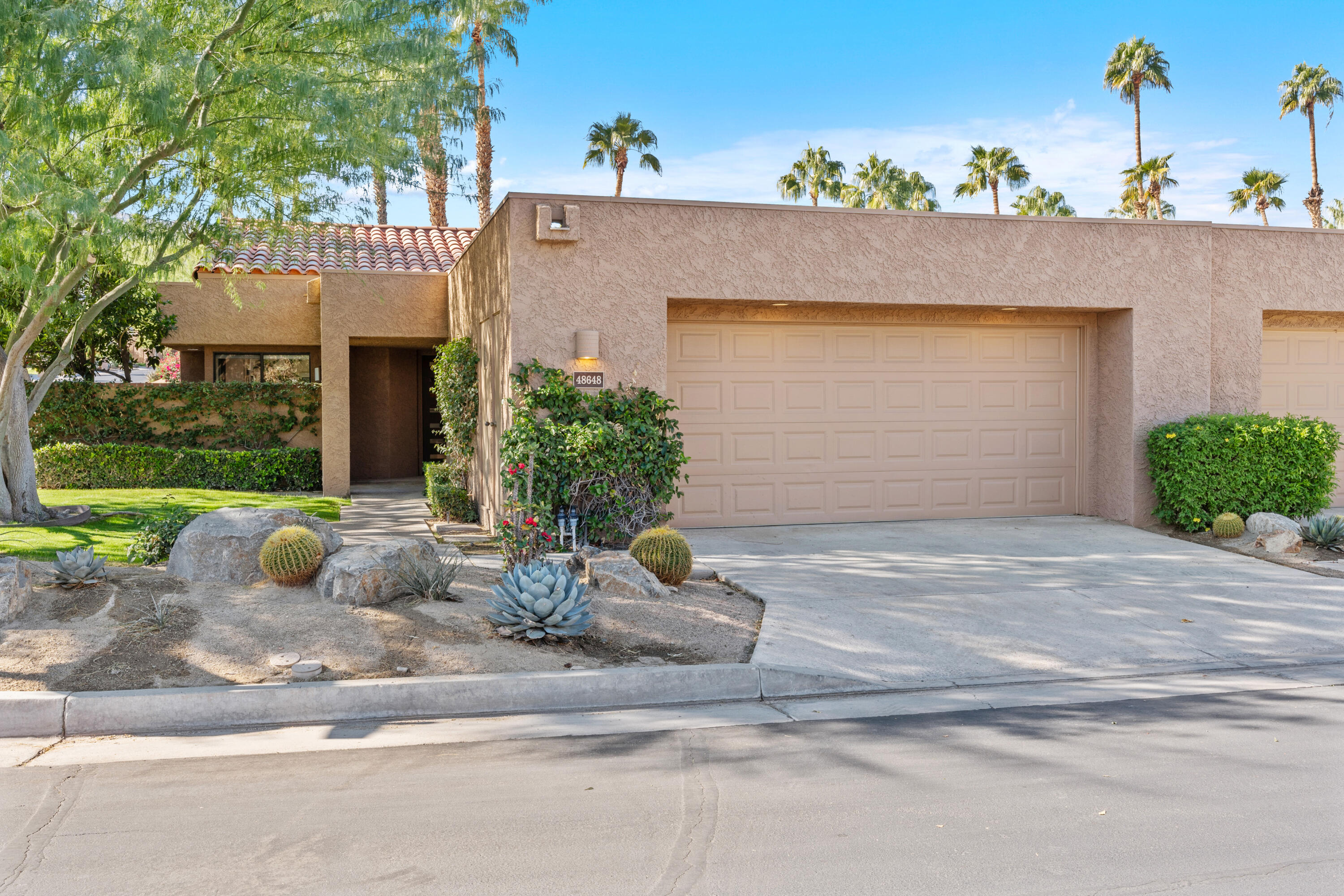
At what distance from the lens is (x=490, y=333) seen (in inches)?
467

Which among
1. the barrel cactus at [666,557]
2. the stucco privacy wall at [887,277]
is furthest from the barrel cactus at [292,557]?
the stucco privacy wall at [887,277]

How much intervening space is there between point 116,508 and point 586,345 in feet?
24.2

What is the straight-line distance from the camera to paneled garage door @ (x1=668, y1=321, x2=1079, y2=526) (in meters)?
11.8

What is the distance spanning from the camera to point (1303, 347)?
522 inches

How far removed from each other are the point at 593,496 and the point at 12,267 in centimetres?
661

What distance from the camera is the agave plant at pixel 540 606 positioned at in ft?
21.7

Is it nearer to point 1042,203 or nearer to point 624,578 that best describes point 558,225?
point 624,578

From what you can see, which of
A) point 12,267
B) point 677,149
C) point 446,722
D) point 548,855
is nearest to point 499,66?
point 677,149

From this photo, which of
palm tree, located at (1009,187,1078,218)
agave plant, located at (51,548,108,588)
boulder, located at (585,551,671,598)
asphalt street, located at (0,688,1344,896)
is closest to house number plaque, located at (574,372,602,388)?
→ boulder, located at (585,551,671,598)

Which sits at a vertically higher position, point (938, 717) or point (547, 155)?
point (547, 155)

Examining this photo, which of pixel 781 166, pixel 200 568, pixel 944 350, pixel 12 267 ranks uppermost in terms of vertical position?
pixel 781 166

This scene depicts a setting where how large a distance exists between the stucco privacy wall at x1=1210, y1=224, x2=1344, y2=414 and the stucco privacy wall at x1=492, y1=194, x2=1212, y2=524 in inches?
13.5

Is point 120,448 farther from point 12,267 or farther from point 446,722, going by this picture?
point 446,722

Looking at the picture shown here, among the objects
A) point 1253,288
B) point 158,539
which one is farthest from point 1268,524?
point 158,539
